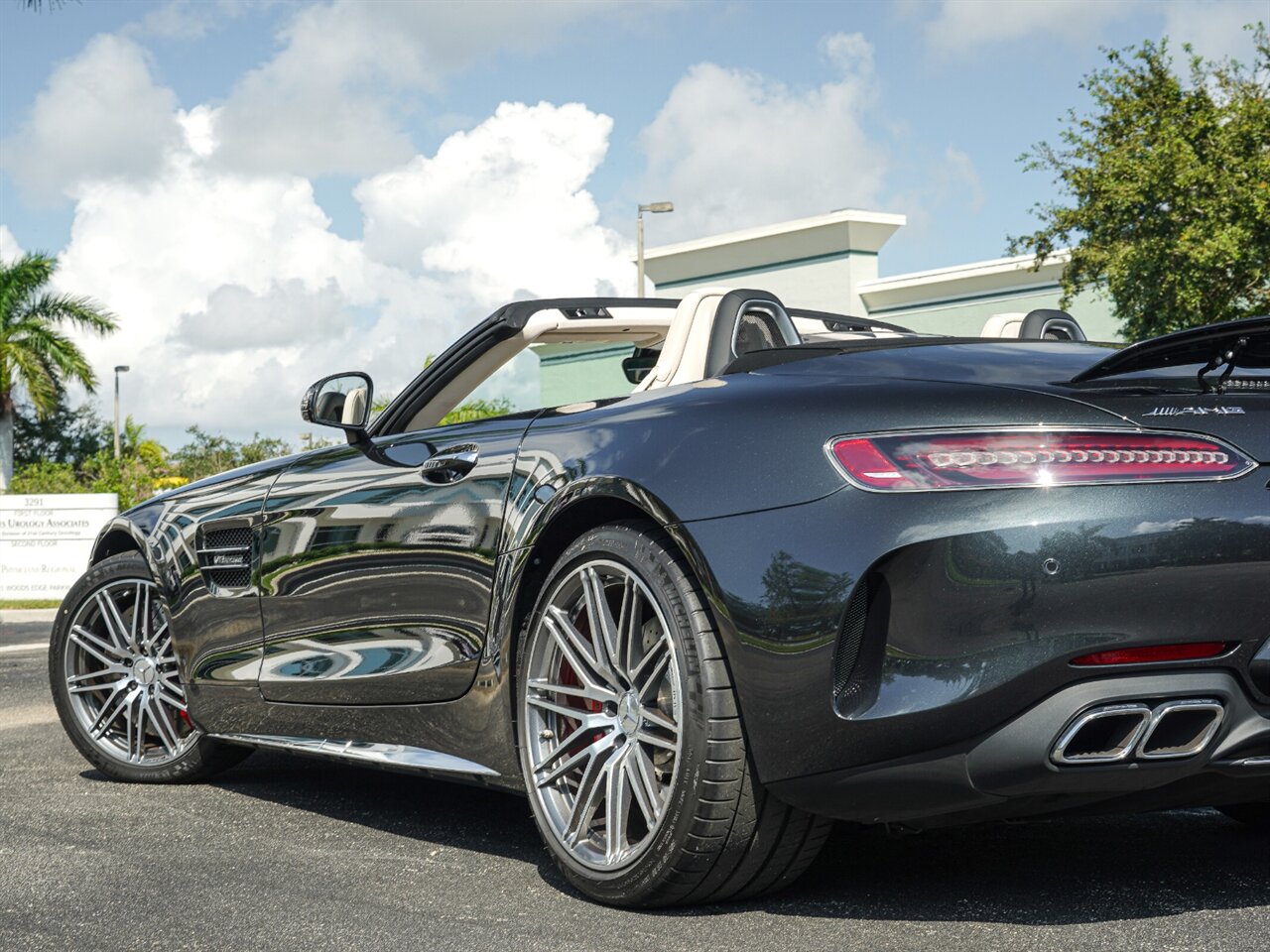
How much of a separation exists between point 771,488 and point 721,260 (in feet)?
98.6

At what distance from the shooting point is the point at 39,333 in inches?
1446

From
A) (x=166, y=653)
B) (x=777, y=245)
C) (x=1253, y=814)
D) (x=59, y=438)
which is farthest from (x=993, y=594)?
(x=59, y=438)

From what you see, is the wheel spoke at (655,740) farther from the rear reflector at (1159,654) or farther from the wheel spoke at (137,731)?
the wheel spoke at (137,731)

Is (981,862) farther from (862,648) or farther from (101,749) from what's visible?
(101,749)

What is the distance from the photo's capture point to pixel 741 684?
2.98 metres

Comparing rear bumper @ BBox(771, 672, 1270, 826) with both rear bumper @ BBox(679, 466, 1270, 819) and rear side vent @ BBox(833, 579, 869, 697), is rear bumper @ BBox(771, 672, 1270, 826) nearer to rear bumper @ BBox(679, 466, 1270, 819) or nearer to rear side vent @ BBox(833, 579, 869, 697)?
rear bumper @ BBox(679, 466, 1270, 819)

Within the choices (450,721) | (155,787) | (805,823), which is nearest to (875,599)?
(805,823)

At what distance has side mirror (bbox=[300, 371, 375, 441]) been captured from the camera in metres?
4.54

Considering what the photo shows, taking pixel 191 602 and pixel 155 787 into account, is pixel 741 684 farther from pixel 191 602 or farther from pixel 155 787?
pixel 155 787

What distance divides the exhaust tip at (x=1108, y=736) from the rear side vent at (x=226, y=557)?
2569 millimetres

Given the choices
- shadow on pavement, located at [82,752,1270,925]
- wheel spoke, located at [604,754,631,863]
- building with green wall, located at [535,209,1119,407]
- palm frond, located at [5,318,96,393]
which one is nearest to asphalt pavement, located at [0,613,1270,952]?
shadow on pavement, located at [82,752,1270,925]

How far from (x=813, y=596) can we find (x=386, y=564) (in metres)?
1.43

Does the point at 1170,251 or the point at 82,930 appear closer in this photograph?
the point at 82,930

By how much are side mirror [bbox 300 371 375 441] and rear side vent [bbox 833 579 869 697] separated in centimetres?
198
